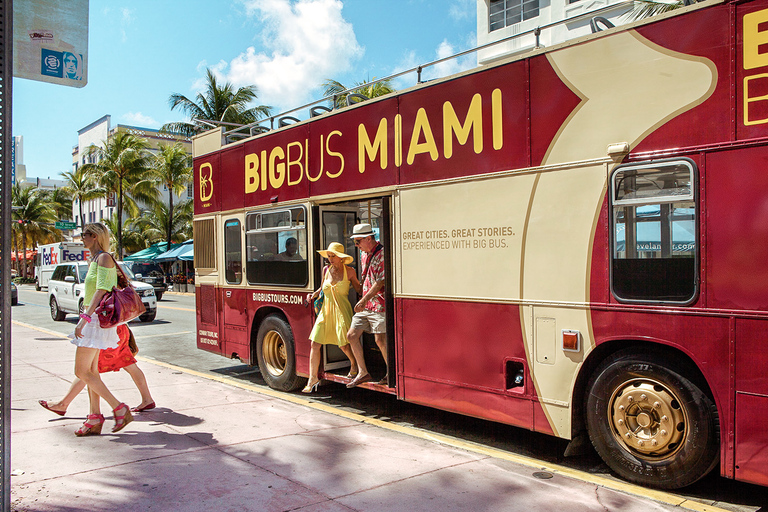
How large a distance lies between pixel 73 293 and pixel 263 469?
15.3 m

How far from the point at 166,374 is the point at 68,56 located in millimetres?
6423

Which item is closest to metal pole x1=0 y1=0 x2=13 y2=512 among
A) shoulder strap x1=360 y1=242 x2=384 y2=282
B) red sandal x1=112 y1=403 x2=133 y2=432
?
red sandal x1=112 y1=403 x2=133 y2=432

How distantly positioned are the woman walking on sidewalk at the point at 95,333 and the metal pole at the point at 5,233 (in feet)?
7.49

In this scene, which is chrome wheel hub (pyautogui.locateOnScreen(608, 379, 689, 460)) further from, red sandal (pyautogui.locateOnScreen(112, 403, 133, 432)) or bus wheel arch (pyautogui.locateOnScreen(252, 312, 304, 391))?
red sandal (pyautogui.locateOnScreen(112, 403, 133, 432))

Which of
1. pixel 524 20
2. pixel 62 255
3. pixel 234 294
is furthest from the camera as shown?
pixel 62 255

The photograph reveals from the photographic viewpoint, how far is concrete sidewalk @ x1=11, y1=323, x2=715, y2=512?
13.8ft

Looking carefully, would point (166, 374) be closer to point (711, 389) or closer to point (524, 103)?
point (524, 103)

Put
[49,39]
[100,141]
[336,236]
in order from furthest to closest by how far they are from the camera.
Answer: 1. [100,141]
2. [336,236]
3. [49,39]

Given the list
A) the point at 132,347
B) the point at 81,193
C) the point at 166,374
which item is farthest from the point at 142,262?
the point at 132,347

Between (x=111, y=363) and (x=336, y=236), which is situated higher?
(x=336, y=236)

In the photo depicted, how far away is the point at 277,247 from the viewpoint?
313 inches

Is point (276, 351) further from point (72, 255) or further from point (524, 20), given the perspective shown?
point (72, 255)

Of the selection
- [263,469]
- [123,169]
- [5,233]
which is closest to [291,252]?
[263,469]

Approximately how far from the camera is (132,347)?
21.4 feet
